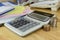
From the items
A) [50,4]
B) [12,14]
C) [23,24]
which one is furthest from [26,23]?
[50,4]

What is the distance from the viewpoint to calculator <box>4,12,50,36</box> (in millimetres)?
598

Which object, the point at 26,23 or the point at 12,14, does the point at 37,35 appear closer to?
the point at 26,23

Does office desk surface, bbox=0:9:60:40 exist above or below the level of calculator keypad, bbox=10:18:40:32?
below

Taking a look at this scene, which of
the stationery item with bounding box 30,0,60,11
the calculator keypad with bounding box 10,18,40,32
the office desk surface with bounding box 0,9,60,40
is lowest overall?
the office desk surface with bounding box 0,9,60,40

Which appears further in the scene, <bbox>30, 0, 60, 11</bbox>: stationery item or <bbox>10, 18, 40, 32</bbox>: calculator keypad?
<bbox>30, 0, 60, 11</bbox>: stationery item

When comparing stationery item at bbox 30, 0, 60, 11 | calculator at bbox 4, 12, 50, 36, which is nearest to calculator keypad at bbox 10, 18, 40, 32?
calculator at bbox 4, 12, 50, 36

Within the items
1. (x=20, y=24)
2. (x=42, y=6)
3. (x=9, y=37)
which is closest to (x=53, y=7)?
(x=42, y=6)

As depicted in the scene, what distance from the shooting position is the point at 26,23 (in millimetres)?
663

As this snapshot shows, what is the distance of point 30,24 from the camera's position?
0.65m

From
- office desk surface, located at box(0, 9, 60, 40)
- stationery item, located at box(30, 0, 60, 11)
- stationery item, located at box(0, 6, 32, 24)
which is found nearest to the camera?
office desk surface, located at box(0, 9, 60, 40)

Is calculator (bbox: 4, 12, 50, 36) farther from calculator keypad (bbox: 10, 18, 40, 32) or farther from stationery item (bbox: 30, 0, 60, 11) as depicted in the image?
stationery item (bbox: 30, 0, 60, 11)

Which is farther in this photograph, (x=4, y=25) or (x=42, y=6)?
(x=42, y=6)

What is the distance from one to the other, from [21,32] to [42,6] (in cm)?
47

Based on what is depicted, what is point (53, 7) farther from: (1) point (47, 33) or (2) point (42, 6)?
(1) point (47, 33)
